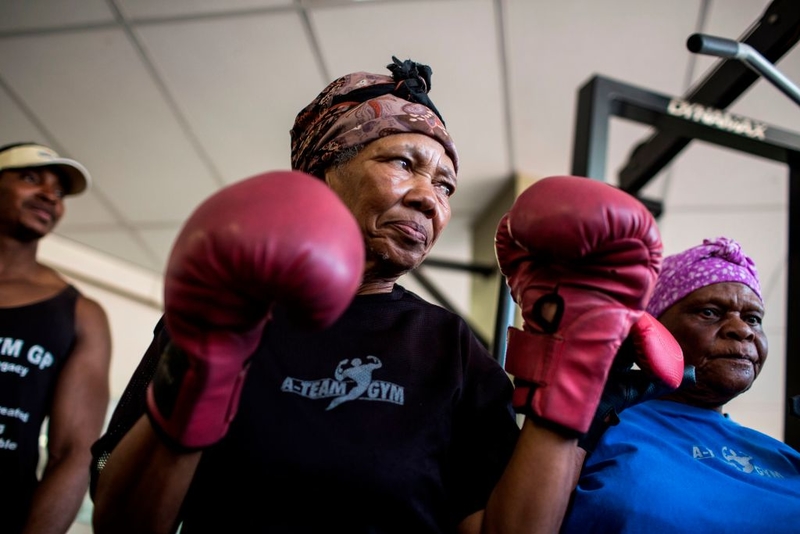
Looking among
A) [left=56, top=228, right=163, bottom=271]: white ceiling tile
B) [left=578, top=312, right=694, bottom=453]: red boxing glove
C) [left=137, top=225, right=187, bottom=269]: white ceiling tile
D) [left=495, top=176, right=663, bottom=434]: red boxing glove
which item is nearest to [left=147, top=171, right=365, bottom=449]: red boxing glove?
[left=495, top=176, right=663, bottom=434]: red boxing glove

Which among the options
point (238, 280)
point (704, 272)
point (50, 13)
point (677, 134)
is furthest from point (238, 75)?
point (238, 280)

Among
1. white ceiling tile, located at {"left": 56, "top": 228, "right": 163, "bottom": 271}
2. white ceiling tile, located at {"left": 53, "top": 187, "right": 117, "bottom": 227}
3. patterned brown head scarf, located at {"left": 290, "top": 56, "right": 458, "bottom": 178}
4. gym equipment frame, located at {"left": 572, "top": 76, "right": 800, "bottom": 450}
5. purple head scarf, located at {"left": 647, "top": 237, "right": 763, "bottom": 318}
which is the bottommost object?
white ceiling tile, located at {"left": 56, "top": 228, "right": 163, "bottom": 271}

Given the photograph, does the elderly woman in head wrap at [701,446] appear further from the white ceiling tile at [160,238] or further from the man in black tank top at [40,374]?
the white ceiling tile at [160,238]

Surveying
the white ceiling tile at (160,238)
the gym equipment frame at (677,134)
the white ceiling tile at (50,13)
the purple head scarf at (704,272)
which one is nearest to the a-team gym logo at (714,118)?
the gym equipment frame at (677,134)

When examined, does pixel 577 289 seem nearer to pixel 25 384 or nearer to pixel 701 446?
pixel 701 446

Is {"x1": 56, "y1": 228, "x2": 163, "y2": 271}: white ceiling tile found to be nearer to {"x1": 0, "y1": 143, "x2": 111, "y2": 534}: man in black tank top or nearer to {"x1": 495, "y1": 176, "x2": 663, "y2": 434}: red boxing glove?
{"x1": 0, "y1": 143, "x2": 111, "y2": 534}: man in black tank top

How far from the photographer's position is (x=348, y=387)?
824 millimetres

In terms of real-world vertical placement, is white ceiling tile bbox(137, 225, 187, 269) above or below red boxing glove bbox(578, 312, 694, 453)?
below

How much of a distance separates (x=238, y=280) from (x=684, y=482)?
2.43 feet

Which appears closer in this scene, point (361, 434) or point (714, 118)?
point (361, 434)

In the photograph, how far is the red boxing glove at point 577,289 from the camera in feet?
2.46

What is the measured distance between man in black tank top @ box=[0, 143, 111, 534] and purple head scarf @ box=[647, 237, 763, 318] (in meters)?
1.32

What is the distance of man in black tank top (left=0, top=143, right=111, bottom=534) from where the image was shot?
1480 millimetres

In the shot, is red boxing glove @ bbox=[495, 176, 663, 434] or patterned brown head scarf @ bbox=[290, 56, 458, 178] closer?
red boxing glove @ bbox=[495, 176, 663, 434]
